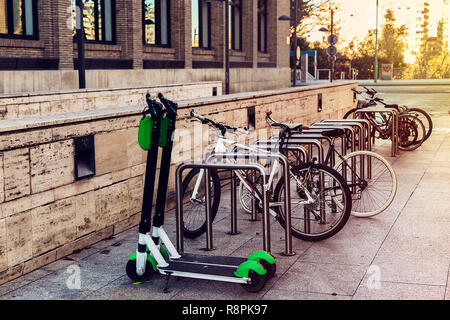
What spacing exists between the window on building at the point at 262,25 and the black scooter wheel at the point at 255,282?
3302 cm

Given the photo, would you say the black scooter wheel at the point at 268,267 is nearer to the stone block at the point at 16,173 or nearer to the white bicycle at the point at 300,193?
the white bicycle at the point at 300,193

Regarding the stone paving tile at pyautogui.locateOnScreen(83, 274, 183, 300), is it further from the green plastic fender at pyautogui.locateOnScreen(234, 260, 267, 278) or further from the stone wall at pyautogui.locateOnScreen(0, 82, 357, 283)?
the stone wall at pyautogui.locateOnScreen(0, 82, 357, 283)

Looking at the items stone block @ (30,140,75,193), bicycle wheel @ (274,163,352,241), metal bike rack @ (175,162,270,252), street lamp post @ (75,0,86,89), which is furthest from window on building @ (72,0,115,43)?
metal bike rack @ (175,162,270,252)

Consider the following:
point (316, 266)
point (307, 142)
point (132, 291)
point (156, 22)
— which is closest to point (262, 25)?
point (156, 22)

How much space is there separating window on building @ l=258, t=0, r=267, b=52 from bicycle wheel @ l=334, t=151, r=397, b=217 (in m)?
29.8

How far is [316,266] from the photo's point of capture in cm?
545

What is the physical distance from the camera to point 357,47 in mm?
88750

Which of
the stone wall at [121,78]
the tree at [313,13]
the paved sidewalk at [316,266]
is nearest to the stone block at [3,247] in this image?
the paved sidewalk at [316,266]

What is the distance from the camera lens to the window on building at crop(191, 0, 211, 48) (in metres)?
28.0

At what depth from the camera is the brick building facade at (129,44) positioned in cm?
1697

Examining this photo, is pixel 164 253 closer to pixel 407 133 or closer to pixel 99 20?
pixel 407 133

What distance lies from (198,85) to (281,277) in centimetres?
1507
